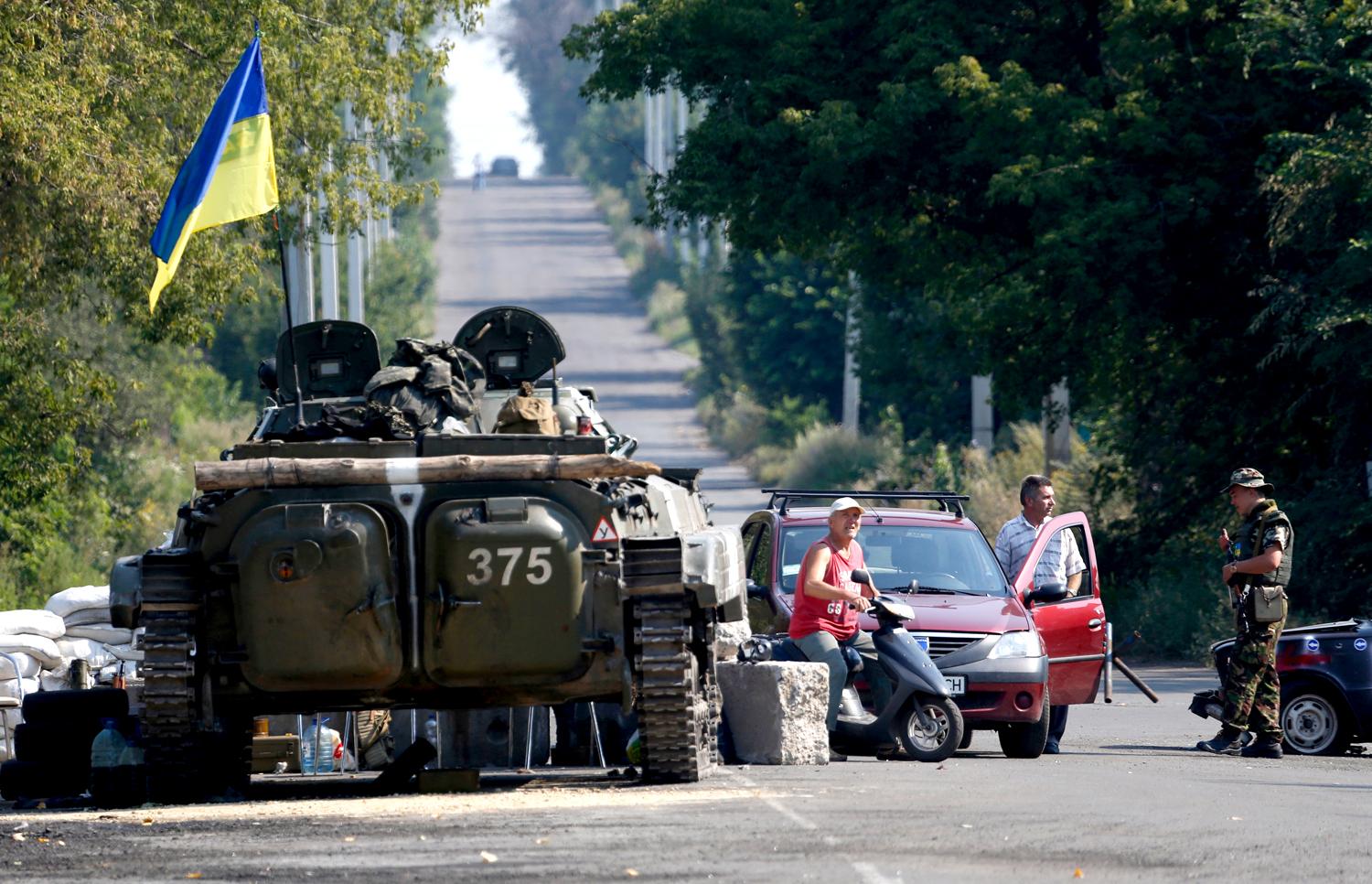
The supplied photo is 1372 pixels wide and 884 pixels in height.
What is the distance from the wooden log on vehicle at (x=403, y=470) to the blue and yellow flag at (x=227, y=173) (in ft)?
21.6

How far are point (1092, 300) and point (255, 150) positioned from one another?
10.5 meters

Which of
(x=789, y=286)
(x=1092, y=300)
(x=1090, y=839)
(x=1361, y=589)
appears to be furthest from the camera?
(x=789, y=286)

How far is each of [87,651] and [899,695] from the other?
6.74m

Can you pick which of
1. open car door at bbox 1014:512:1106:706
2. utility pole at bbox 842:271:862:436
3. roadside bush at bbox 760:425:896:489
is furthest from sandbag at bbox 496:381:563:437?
utility pole at bbox 842:271:862:436

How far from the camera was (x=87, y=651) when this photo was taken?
55.5 feet

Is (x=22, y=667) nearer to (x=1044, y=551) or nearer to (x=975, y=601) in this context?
(x=975, y=601)

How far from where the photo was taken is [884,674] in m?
13.3

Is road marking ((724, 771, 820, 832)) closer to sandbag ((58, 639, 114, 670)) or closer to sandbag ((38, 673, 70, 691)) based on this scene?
sandbag ((38, 673, 70, 691))

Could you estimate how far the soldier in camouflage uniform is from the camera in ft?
47.3

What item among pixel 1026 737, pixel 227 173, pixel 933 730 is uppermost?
pixel 227 173

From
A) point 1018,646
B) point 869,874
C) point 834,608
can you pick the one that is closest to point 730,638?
point 834,608

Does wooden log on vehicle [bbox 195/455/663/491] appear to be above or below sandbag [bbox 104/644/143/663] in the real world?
above

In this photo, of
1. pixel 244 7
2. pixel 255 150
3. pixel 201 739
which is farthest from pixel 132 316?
pixel 201 739

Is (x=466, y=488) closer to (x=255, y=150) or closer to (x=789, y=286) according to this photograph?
(x=255, y=150)
